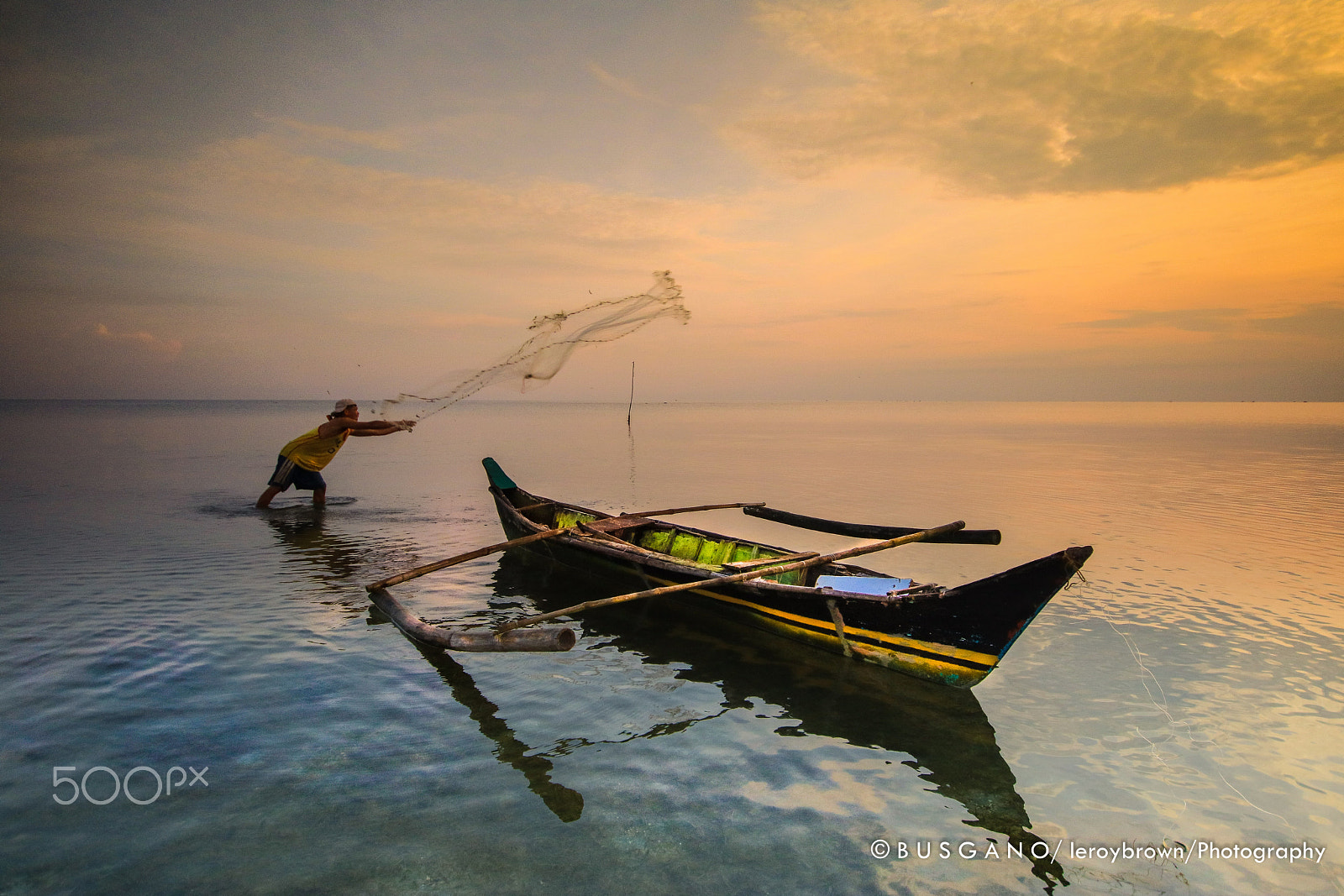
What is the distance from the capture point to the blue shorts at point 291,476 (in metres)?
16.7

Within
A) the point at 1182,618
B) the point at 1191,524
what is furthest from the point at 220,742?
the point at 1191,524

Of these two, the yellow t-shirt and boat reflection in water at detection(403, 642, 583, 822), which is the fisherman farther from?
boat reflection in water at detection(403, 642, 583, 822)

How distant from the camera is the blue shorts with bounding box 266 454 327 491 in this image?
16688mm

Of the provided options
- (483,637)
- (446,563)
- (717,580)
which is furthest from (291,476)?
(717,580)

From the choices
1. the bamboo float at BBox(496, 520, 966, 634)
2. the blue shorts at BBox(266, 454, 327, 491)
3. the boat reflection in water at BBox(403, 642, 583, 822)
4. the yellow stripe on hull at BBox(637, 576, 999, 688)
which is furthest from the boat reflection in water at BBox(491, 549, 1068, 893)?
the blue shorts at BBox(266, 454, 327, 491)

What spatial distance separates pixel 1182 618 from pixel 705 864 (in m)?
8.63

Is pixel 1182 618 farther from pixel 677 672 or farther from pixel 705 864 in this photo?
pixel 705 864

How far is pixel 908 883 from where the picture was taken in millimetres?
4230

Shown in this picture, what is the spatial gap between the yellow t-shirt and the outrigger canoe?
28.1 ft

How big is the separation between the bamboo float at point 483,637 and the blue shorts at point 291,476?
35.9 feet

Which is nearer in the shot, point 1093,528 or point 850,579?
point 850,579

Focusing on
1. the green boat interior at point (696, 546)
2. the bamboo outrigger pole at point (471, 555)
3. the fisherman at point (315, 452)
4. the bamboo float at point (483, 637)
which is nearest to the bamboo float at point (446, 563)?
the bamboo outrigger pole at point (471, 555)

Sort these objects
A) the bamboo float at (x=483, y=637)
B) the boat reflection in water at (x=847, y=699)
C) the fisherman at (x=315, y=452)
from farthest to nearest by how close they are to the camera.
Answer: the fisherman at (x=315, y=452) < the bamboo float at (x=483, y=637) < the boat reflection in water at (x=847, y=699)

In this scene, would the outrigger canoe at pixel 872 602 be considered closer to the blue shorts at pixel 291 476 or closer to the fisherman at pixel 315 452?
the fisherman at pixel 315 452
